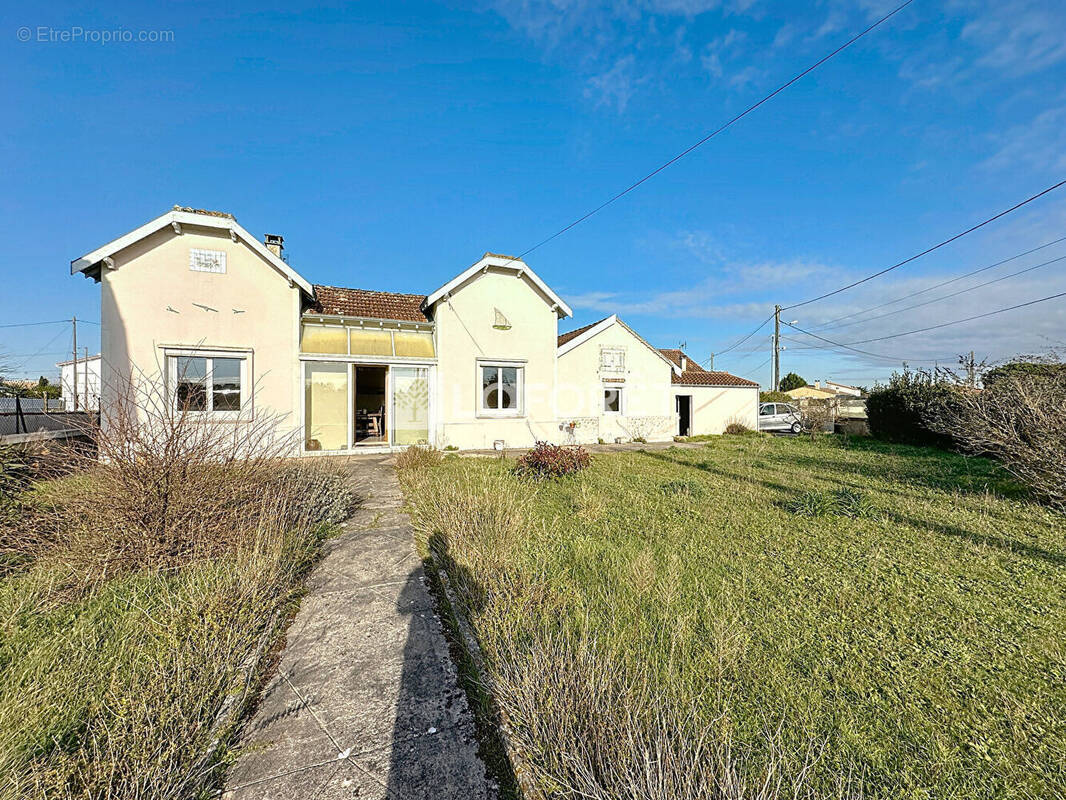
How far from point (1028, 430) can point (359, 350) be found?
17043 mm

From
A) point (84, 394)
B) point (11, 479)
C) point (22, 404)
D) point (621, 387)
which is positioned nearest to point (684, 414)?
point (621, 387)

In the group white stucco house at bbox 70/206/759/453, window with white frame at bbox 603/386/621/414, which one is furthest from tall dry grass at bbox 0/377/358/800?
window with white frame at bbox 603/386/621/414

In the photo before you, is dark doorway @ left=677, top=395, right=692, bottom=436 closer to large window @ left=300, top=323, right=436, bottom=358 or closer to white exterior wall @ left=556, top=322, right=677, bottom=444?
white exterior wall @ left=556, top=322, right=677, bottom=444

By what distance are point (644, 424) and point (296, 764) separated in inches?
749

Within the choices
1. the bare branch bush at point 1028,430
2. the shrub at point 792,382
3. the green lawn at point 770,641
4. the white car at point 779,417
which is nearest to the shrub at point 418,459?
the green lawn at point 770,641

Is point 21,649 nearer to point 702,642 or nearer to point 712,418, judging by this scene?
point 702,642

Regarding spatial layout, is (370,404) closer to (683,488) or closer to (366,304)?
(366,304)

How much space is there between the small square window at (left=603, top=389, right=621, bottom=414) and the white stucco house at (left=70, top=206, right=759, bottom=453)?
5 cm

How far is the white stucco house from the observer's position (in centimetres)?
1147

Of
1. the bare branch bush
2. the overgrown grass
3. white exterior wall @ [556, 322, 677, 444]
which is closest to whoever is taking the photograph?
the overgrown grass

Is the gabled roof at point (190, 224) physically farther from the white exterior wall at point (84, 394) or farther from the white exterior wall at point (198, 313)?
the white exterior wall at point (84, 394)

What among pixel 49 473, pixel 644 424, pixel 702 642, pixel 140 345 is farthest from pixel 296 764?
pixel 644 424

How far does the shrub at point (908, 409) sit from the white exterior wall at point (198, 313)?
24841 millimetres

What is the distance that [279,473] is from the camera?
629 cm
